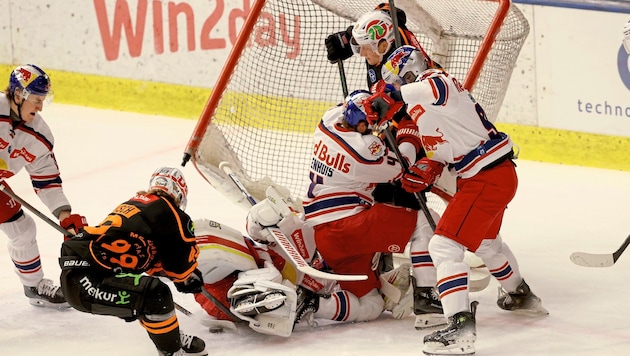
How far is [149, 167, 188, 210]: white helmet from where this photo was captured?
12.9ft

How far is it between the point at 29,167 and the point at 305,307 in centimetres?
116

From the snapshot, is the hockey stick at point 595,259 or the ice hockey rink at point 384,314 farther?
the hockey stick at point 595,259

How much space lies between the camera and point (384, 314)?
452cm

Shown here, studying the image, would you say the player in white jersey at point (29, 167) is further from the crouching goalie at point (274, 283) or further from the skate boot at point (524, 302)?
the skate boot at point (524, 302)

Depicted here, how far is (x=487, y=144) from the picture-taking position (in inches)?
161

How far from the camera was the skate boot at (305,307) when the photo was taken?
14.1ft

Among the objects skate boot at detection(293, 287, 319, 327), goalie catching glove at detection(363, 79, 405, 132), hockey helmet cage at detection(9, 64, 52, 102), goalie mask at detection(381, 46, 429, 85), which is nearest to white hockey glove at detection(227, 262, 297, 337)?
skate boot at detection(293, 287, 319, 327)

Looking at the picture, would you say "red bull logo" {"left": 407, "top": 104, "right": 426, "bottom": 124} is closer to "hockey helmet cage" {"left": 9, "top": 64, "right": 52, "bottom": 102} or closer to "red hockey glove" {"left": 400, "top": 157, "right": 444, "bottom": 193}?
"red hockey glove" {"left": 400, "top": 157, "right": 444, "bottom": 193}

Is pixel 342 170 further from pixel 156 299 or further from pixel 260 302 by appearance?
pixel 156 299

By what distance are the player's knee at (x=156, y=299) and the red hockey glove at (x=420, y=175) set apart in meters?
0.96


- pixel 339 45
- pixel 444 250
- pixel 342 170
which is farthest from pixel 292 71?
pixel 444 250

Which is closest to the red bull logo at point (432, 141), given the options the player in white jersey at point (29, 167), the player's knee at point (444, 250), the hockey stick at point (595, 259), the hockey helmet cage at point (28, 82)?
the player's knee at point (444, 250)

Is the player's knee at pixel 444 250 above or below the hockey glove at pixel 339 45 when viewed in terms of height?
below

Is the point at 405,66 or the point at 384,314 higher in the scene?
the point at 405,66
